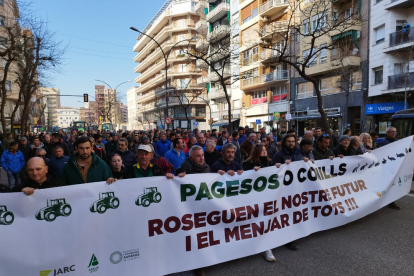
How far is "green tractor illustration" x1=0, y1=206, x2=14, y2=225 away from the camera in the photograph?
266 cm

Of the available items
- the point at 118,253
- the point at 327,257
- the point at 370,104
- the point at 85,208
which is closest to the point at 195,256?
the point at 118,253

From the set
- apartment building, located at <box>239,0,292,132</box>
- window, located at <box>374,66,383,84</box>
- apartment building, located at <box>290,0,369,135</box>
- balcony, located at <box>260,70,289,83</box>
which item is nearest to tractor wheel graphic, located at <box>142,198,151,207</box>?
Result: apartment building, located at <box>290,0,369,135</box>

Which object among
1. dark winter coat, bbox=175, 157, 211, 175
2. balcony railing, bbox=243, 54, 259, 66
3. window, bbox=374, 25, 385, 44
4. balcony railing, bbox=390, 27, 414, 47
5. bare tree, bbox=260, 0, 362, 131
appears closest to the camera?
dark winter coat, bbox=175, 157, 211, 175

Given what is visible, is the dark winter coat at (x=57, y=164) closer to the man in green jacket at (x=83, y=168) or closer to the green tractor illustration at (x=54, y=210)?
the man in green jacket at (x=83, y=168)

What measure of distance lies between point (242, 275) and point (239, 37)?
3710cm

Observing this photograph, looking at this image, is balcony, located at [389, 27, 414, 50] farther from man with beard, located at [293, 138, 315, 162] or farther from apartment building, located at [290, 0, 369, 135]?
man with beard, located at [293, 138, 315, 162]

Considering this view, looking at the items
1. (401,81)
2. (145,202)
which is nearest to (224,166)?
(145,202)

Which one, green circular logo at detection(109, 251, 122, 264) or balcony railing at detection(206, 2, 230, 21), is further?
balcony railing at detection(206, 2, 230, 21)

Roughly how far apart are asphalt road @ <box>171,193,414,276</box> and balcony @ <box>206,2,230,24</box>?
131ft

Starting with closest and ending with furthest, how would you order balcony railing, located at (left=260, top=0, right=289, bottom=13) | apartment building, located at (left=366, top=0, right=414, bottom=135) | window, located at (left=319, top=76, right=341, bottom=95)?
apartment building, located at (left=366, top=0, right=414, bottom=135), window, located at (left=319, top=76, right=341, bottom=95), balcony railing, located at (left=260, top=0, right=289, bottom=13)

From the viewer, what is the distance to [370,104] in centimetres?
2291

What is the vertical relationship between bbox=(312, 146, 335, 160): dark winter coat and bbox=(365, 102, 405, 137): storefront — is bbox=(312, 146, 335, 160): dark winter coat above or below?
below

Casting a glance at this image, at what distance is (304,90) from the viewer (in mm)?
29188

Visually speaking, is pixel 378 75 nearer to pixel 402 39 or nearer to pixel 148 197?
pixel 402 39
